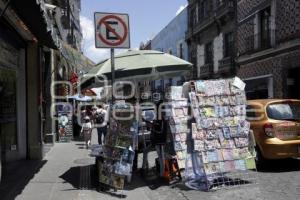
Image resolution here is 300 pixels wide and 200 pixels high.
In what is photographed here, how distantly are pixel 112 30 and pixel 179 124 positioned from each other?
208 centimetres

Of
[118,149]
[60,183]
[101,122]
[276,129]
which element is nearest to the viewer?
[118,149]

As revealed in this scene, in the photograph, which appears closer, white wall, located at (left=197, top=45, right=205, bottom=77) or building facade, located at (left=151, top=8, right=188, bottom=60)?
white wall, located at (left=197, top=45, right=205, bottom=77)

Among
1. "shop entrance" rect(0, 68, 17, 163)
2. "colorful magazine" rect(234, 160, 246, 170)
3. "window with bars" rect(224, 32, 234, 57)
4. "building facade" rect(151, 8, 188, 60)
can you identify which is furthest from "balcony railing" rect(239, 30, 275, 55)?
"colorful magazine" rect(234, 160, 246, 170)

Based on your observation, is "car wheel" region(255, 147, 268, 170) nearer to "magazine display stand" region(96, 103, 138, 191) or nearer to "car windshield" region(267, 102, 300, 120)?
"car windshield" region(267, 102, 300, 120)

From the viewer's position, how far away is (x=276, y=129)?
10.2 meters

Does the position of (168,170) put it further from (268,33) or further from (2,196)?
(268,33)

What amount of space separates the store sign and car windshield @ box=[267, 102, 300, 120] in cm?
355

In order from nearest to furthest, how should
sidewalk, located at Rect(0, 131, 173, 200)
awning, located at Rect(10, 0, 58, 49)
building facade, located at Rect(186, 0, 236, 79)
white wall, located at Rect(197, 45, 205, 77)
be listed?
awning, located at Rect(10, 0, 58, 49) → sidewalk, located at Rect(0, 131, 173, 200) → building facade, located at Rect(186, 0, 236, 79) → white wall, located at Rect(197, 45, 205, 77)

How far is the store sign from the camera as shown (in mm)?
8758

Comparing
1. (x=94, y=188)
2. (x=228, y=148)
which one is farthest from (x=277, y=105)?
(x=94, y=188)

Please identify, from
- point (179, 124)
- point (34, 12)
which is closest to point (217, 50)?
point (179, 124)

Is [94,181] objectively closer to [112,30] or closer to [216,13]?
[112,30]

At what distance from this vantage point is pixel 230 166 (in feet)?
29.1

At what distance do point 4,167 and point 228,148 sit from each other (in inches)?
197
